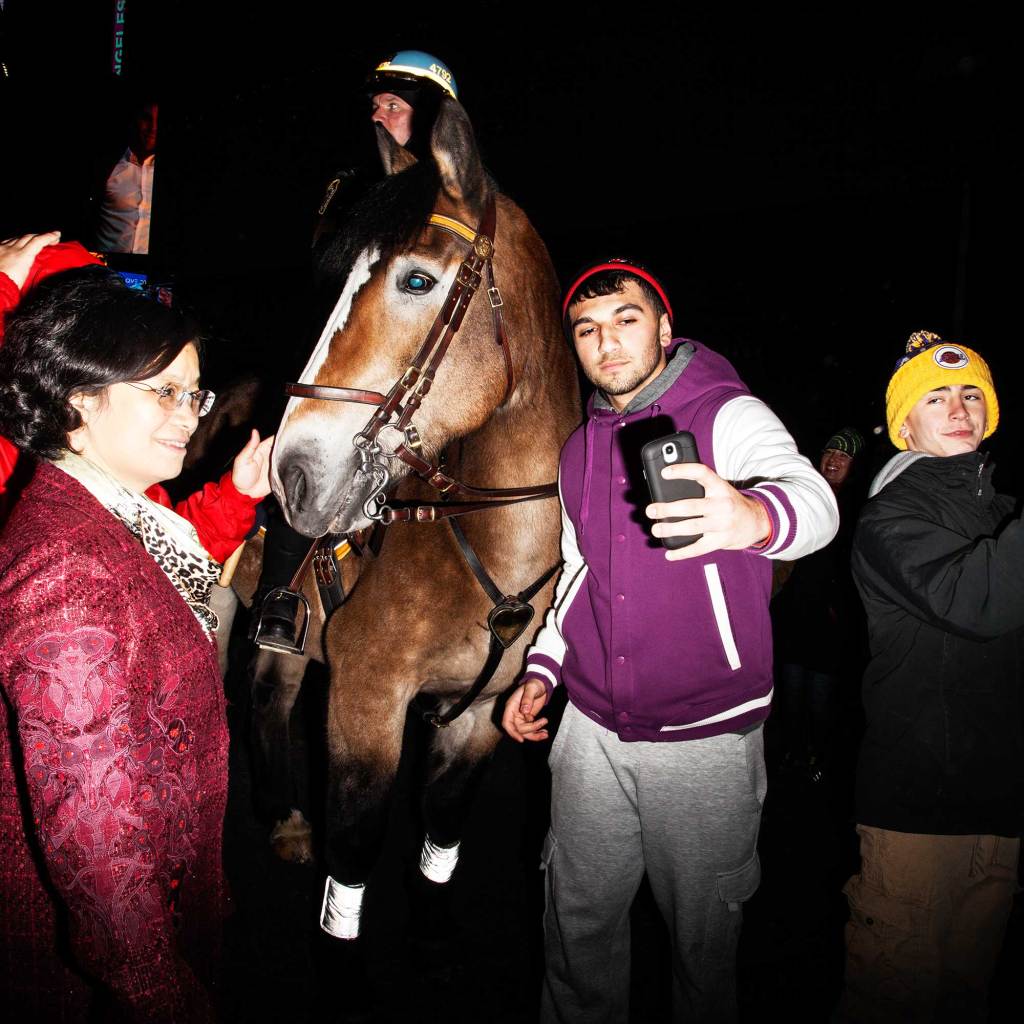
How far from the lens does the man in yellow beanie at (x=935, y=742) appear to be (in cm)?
169

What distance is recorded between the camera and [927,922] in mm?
1735

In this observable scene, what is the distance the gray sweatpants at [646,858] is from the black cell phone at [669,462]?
35.8 inches

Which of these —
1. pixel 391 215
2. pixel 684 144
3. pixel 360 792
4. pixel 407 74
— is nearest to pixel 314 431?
pixel 391 215

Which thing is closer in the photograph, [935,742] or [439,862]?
[935,742]

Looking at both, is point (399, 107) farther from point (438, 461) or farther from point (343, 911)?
point (343, 911)

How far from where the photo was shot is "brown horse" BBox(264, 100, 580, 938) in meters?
1.87

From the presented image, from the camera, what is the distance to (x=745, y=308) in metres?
6.34

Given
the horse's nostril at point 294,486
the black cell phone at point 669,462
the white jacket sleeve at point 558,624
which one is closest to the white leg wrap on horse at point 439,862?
the white jacket sleeve at point 558,624

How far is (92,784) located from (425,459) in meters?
1.22

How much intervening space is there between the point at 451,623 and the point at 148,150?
842 centimetres

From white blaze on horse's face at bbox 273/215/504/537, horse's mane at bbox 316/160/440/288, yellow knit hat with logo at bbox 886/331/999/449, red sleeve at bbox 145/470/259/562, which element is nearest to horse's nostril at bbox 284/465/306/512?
white blaze on horse's face at bbox 273/215/504/537

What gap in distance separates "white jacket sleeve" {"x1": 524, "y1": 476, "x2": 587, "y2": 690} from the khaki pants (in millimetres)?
994

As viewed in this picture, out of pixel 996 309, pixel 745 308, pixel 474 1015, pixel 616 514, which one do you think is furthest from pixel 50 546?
pixel 745 308

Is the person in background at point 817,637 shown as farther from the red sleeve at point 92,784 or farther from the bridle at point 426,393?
the red sleeve at point 92,784
